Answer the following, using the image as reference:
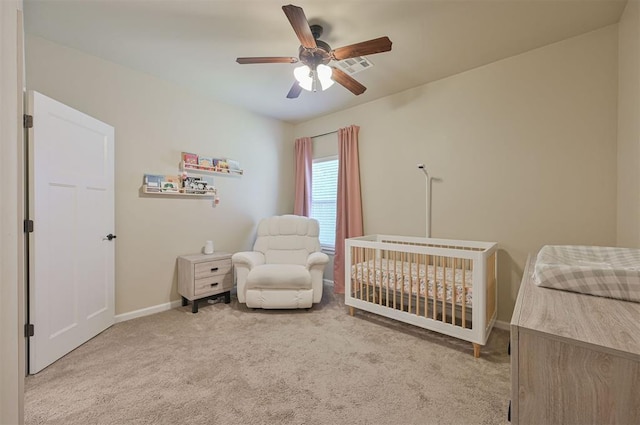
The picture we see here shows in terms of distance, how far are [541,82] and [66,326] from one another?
429 centimetres

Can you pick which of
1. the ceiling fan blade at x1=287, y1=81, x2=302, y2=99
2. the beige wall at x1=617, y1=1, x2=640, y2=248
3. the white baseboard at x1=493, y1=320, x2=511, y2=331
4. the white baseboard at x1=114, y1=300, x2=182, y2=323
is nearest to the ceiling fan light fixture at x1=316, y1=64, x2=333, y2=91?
the ceiling fan blade at x1=287, y1=81, x2=302, y2=99

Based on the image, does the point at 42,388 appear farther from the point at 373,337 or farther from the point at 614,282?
the point at 614,282

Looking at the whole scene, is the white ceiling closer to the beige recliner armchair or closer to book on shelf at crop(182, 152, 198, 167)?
book on shelf at crop(182, 152, 198, 167)

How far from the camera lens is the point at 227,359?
193cm

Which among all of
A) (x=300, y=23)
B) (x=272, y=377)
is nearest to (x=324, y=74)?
(x=300, y=23)

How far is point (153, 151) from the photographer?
2803 millimetres

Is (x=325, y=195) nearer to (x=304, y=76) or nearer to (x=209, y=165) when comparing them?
(x=209, y=165)

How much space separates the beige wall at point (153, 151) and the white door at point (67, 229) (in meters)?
0.21

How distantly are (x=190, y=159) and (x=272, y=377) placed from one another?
8.01ft

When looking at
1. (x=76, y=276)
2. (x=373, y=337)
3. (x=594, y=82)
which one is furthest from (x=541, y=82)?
(x=76, y=276)

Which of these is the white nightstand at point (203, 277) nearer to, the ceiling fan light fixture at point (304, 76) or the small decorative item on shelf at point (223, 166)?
the small decorative item on shelf at point (223, 166)

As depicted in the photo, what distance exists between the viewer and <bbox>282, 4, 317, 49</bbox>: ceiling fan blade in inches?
54.9

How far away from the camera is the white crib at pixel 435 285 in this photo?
196 cm

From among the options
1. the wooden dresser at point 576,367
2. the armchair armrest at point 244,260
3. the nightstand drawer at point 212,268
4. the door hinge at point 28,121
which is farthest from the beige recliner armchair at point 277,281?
the wooden dresser at point 576,367
